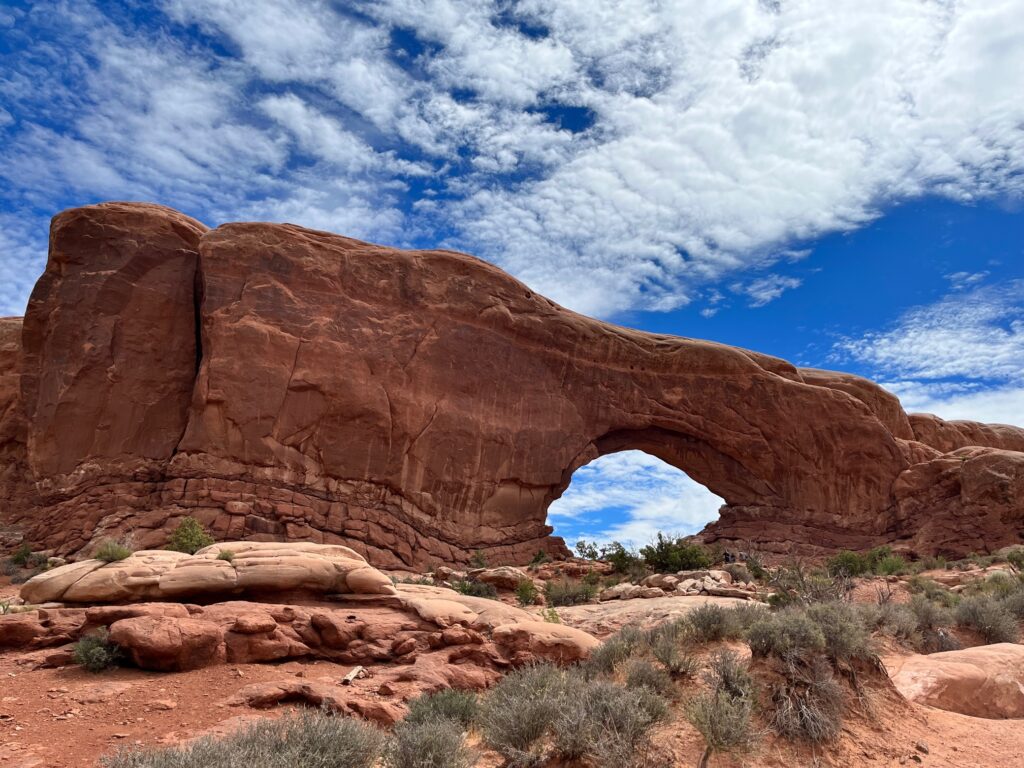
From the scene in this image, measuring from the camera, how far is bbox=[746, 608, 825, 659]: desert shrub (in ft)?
23.9

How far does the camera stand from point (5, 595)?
14.2 m

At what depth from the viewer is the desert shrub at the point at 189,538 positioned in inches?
650

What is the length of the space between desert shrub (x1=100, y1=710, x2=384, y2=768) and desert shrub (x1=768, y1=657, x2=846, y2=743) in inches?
152

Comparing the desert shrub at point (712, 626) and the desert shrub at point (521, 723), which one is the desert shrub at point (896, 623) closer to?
the desert shrub at point (712, 626)

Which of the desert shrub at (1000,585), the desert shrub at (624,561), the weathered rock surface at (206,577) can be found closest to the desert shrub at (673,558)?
the desert shrub at (624,561)

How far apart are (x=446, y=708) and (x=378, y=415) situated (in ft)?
54.5

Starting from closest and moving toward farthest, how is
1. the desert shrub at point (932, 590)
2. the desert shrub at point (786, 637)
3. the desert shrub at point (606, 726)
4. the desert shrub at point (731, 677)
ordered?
the desert shrub at point (606, 726) → the desert shrub at point (731, 677) → the desert shrub at point (786, 637) → the desert shrub at point (932, 590)

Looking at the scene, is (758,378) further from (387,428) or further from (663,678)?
(663,678)

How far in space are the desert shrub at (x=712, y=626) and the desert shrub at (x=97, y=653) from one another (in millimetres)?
7182

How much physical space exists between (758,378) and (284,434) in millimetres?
20436

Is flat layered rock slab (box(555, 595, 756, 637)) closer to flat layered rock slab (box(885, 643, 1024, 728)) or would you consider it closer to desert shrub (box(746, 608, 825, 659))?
flat layered rock slab (box(885, 643, 1024, 728))

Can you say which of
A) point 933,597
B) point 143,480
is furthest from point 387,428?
point 933,597

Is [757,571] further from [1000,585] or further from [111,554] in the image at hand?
[111,554]

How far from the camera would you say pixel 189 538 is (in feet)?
54.5
